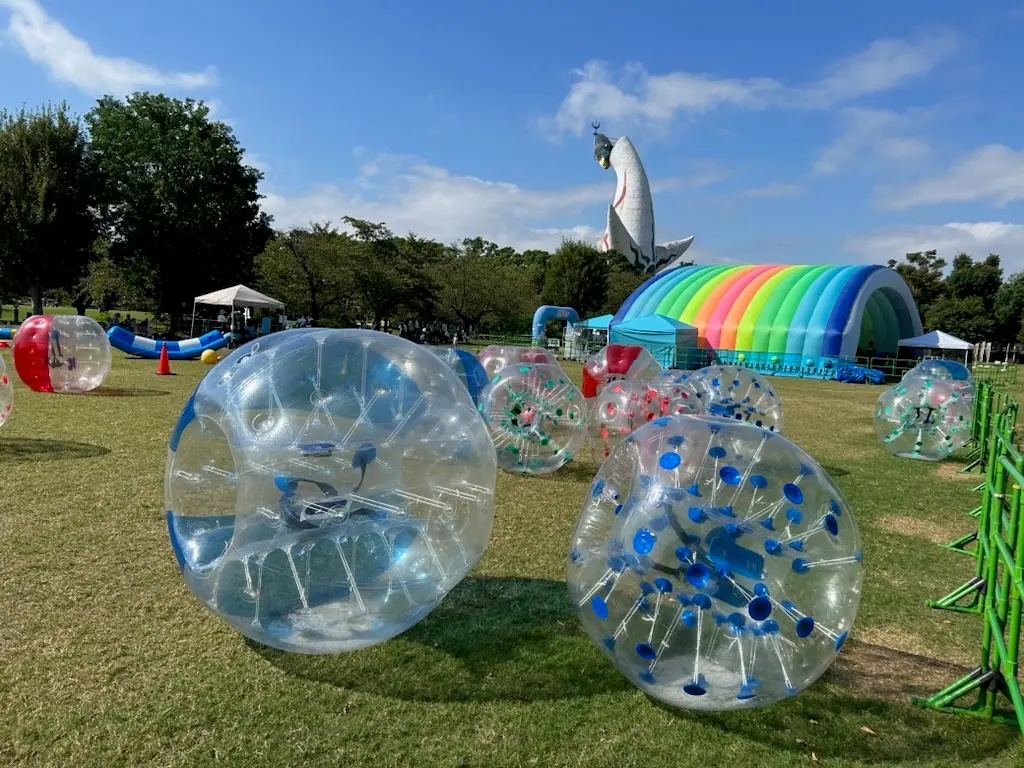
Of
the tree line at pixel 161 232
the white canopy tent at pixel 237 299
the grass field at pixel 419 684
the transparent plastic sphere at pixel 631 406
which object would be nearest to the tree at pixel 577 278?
the tree line at pixel 161 232

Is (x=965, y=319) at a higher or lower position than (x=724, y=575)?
higher

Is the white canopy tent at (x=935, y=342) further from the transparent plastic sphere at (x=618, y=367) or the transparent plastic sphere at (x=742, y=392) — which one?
the transparent plastic sphere at (x=742, y=392)

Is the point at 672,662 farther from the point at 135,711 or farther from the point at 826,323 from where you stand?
the point at 826,323

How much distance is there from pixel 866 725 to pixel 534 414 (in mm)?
5049

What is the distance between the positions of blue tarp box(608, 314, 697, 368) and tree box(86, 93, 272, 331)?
23.3 m

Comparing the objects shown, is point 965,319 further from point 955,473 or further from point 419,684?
point 419,684

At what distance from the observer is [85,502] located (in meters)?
6.43

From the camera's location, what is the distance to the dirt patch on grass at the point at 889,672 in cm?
379

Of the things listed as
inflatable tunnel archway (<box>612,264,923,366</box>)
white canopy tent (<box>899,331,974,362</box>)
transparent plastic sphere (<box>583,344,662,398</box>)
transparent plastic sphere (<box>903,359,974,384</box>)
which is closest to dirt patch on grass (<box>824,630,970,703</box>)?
transparent plastic sphere (<box>903,359,974,384</box>)

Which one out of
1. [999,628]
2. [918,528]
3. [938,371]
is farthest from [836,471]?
[999,628]

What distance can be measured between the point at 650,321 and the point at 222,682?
3092cm

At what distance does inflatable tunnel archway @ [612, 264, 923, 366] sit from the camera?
3075cm

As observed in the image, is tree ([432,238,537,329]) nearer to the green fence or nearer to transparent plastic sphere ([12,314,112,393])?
transparent plastic sphere ([12,314,112,393])

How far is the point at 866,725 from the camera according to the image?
3.43 metres
